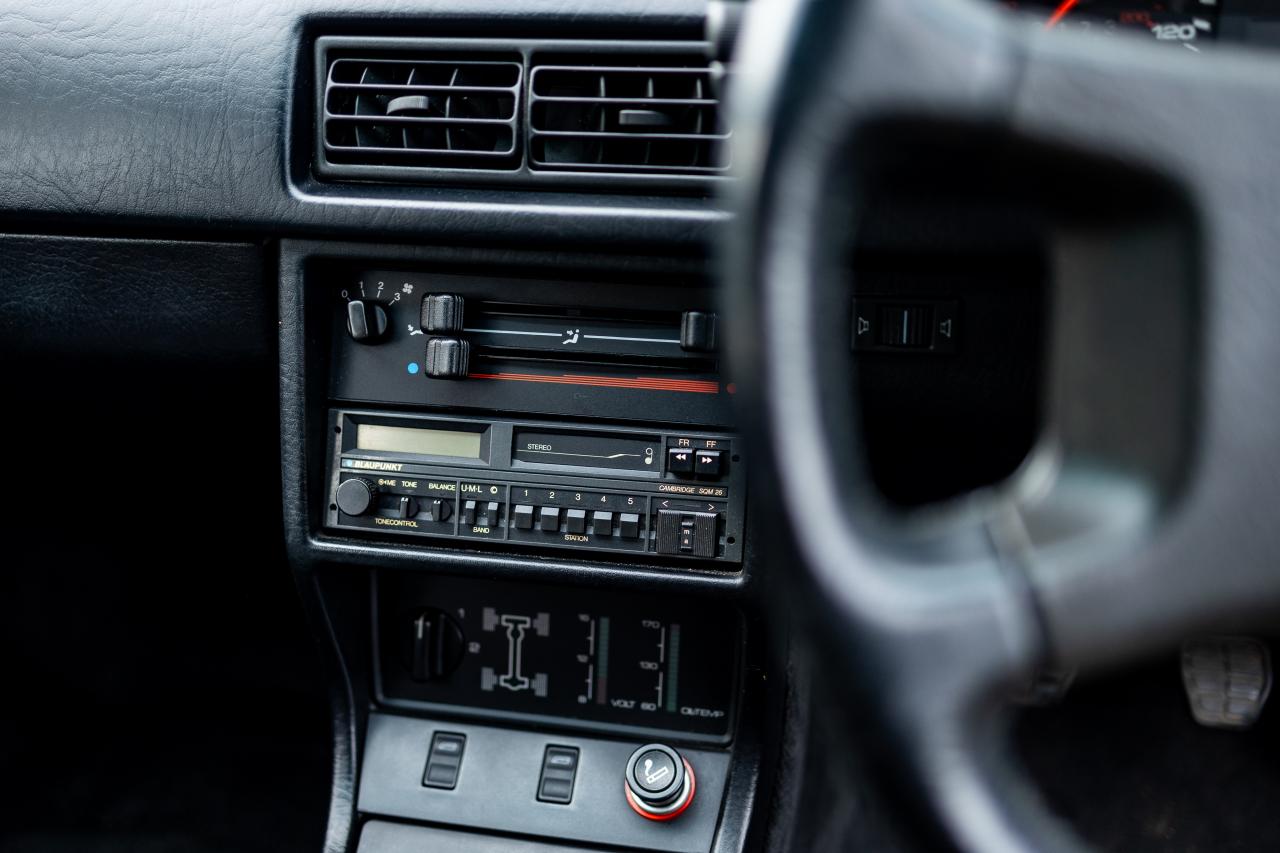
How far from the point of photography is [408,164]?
122 cm

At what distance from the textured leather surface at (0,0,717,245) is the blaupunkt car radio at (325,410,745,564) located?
0.21m

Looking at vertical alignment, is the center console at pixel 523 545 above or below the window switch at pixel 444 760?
above

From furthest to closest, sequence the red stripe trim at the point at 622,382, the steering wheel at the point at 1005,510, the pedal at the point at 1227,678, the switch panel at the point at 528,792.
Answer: the pedal at the point at 1227,678 < the switch panel at the point at 528,792 < the red stripe trim at the point at 622,382 < the steering wheel at the point at 1005,510

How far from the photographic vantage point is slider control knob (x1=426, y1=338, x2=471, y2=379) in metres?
1.22

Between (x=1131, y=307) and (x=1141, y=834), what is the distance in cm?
118

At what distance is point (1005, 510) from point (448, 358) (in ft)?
2.35

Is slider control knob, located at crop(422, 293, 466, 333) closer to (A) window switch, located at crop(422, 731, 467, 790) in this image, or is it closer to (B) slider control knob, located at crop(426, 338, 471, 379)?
(B) slider control knob, located at crop(426, 338, 471, 379)

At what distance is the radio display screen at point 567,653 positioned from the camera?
1.33 metres

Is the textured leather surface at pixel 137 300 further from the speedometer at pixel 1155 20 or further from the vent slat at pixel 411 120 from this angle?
the speedometer at pixel 1155 20

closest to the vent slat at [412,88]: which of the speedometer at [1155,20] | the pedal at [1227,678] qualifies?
the speedometer at [1155,20]

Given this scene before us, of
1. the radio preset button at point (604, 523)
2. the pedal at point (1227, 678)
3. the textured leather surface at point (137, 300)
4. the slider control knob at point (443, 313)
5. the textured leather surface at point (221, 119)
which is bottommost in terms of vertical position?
the pedal at point (1227, 678)

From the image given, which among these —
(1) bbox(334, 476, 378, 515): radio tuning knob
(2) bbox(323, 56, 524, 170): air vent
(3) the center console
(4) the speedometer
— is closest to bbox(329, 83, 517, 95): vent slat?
(2) bbox(323, 56, 524, 170): air vent

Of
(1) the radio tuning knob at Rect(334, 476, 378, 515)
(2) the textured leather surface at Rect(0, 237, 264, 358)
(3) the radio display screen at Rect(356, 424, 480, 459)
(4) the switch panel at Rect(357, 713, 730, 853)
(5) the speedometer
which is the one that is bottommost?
(4) the switch panel at Rect(357, 713, 730, 853)

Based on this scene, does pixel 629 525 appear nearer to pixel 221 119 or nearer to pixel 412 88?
pixel 412 88
